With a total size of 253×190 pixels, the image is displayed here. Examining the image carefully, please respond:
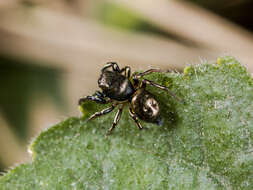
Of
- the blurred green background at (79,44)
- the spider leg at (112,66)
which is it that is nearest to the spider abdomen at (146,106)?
the spider leg at (112,66)

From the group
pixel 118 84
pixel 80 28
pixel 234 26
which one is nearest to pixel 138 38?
pixel 80 28

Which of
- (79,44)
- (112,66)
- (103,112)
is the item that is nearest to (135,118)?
(103,112)

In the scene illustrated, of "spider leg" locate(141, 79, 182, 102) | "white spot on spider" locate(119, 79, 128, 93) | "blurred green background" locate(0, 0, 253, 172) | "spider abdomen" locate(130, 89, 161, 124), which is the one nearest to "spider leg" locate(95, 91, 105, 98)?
"white spot on spider" locate(119, 79, 128, 93)

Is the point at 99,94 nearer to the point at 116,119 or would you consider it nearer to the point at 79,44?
the point at 116,119

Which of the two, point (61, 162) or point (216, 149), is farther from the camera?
point (61, 162)

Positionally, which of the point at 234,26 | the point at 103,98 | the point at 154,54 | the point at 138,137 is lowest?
the point at 138,137

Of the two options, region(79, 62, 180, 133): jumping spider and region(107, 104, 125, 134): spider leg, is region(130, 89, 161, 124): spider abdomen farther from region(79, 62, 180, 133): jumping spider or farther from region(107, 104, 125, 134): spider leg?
region(107, 104, 125, 134): spider leg

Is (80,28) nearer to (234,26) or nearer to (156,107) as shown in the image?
(234,26)
